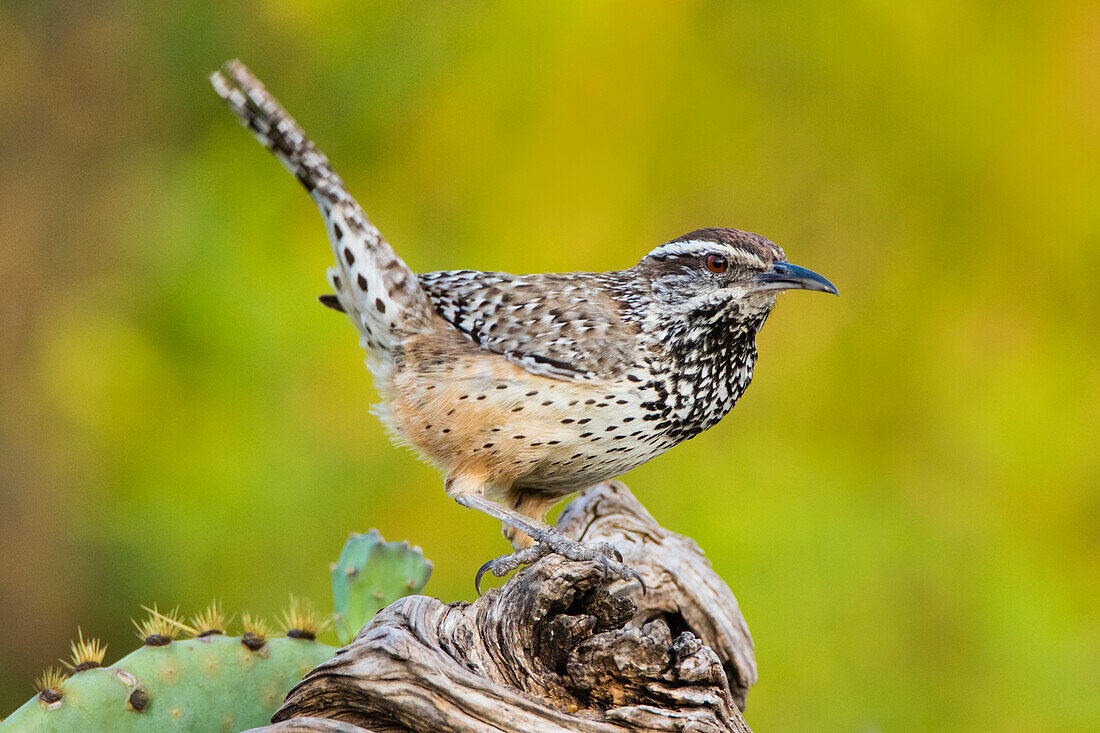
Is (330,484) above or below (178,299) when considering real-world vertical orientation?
below

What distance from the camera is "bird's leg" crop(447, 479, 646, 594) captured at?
1890 mm

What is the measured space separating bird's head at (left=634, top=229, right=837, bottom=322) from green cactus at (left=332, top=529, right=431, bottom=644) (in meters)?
0.66

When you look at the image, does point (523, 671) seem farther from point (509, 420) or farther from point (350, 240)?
point (350, 240)

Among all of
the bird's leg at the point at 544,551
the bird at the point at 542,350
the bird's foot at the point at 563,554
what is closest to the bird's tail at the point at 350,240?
the bird at the point at 542,350

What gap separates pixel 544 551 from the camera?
6.48ft

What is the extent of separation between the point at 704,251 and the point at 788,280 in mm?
173

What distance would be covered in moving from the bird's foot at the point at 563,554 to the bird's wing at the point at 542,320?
29 centimetres

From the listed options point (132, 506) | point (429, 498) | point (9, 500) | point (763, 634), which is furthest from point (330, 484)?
point (763, 634)

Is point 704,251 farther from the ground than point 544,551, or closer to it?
farther from the ground

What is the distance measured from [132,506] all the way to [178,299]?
649 mm

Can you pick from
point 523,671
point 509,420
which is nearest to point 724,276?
point 509,420

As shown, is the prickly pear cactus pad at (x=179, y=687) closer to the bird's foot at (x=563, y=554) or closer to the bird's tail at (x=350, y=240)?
the bird's foot at (x=563, y=554)

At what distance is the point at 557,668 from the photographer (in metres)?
1.76

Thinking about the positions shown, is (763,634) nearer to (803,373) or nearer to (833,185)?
(803,373)
